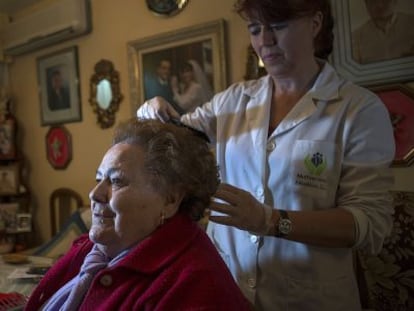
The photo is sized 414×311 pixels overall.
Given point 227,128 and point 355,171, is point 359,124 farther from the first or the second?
point 227,128

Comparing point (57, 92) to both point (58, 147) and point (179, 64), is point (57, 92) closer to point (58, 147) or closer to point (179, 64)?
point (58, 147)

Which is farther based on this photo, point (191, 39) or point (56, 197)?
point (56, 197)

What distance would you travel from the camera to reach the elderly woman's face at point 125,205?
3.00 feet

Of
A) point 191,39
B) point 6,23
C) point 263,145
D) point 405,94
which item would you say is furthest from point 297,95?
point 6,23

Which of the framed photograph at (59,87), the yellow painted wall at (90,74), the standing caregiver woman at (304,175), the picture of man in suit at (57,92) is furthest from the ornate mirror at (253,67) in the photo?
the picture of man in suit at (57,92)

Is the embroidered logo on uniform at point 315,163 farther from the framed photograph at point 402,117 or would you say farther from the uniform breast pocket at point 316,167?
the framed photograph at point 402,117

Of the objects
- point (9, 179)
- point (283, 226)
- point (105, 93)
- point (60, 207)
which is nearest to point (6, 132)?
point (9, 179)

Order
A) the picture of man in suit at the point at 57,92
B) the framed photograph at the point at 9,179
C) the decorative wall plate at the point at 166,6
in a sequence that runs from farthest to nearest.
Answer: the framed photograph at the point at 9,179 < the picture of man in suit at the point at 57,92 < the decorative wall plate at the point at 166,6

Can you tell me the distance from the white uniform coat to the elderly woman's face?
0.96ft

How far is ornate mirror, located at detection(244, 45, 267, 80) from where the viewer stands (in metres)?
1.98

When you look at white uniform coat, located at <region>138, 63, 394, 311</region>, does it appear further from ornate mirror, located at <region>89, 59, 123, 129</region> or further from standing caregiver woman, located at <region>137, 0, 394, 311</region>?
ornate mirror, located at <region>89, 59, 123, 129</region>

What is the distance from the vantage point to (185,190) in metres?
0.97

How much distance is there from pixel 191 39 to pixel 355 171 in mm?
1455

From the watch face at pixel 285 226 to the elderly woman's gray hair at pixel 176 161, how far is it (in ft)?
0.55
